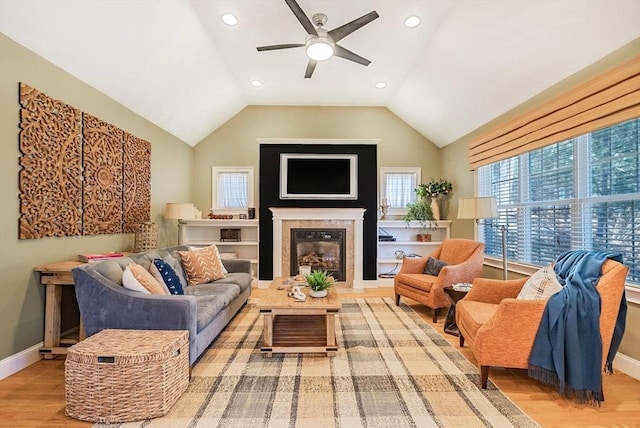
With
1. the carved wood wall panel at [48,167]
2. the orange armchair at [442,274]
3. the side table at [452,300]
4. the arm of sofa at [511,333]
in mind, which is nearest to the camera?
the arm of sofa at [511,333]

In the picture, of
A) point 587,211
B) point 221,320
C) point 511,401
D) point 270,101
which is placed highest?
point 270,101

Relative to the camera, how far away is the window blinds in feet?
7.88

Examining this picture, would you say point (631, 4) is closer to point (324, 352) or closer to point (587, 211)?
point (587, 211)

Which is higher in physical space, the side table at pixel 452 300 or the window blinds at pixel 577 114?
the window blinds at pixel 577 114

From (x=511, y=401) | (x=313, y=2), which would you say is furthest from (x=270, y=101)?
(x=511, y=401)

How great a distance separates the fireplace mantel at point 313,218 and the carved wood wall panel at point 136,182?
1891 mm

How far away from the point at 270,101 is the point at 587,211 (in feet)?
16.3

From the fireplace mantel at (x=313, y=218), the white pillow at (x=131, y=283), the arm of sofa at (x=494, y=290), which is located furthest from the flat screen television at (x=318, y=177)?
the white pillow at (x=131, y=283)

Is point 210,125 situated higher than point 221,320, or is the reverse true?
point 210,125

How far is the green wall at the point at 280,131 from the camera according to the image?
6105mm

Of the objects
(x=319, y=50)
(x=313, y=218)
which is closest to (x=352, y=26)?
(x=319, y=50)

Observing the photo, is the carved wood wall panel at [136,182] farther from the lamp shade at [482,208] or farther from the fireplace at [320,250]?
the lamp shade at [482,208]

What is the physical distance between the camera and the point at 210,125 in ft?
19.2

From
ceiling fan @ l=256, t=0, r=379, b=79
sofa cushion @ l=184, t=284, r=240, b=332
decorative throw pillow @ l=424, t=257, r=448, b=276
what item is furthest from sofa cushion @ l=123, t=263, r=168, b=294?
decorative throw pillow @ l=424, t=257, r=448, b=276
